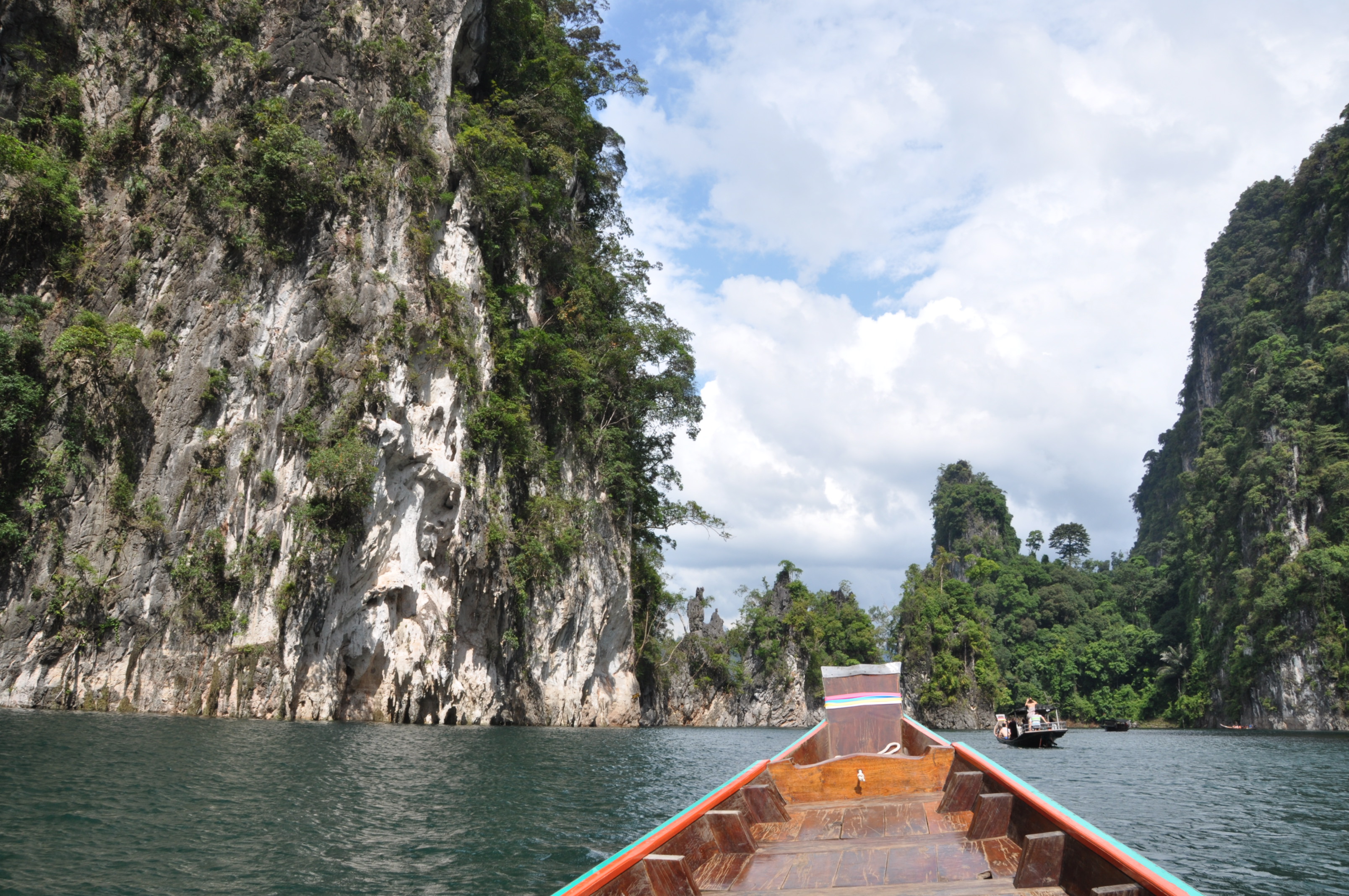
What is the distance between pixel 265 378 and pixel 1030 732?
26.1 m

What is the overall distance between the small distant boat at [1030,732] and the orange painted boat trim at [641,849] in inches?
961

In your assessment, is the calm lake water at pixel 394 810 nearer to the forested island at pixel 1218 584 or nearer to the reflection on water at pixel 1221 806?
the reflection on water at pixel 1221 806

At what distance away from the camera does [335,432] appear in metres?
23.0

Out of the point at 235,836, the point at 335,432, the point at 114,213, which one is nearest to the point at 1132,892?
the point at 235,836

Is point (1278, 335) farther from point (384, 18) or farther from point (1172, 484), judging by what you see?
point (384, 18)

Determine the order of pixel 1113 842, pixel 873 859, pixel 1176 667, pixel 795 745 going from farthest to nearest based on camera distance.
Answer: pixel 1176 667, pixel 795 745, pixel 873 859, pixel 1113 842

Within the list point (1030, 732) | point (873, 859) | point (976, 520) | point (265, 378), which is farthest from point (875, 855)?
point (976, 520)

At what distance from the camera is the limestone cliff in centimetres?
2141

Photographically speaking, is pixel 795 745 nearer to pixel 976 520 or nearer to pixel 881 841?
pixel 881 841

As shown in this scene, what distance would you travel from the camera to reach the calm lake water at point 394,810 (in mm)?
6836

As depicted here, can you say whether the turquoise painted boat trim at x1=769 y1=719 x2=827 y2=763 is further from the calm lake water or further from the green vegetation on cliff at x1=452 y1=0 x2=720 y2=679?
the green vegetation on cliff at x1=452 y1=0 x2=720 y2=679

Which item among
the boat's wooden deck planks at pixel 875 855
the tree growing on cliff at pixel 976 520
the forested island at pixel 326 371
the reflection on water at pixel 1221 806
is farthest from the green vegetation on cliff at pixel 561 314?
the tree growing on cliff at pixel 976 520

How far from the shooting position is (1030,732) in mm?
26578

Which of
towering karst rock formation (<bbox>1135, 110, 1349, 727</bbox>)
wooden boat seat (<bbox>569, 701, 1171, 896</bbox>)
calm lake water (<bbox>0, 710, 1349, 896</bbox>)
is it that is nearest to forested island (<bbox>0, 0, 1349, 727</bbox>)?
calm lake water (<bbox>0, 710, 1349, 896</bbox>)
